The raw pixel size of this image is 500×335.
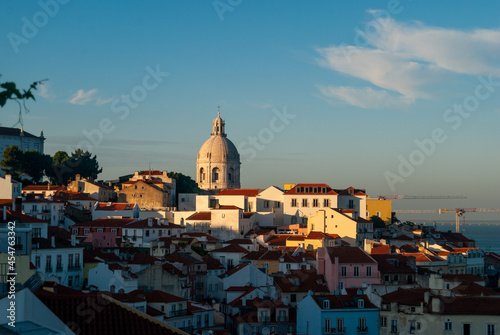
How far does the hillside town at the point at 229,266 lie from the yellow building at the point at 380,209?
0.17 m

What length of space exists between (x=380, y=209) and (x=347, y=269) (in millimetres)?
47695

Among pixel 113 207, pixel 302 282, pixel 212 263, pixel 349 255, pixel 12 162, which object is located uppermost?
pixel 12 162

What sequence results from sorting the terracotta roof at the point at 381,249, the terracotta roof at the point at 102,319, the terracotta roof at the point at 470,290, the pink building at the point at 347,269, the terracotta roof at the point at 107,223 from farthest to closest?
the terracotta roof at the point at 107,223
the terracotta roof at the point at 381,249
the pink building at the point at 347,269
the terracotta roof at the point at 470,290
the terracotta roof at the point at 102,319

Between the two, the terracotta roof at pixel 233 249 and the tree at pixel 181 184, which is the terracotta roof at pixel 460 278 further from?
the tree at pixel 181 184

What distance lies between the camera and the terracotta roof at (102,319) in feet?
41.0

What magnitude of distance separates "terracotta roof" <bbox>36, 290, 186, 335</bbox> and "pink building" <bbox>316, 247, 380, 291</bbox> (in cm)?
4177

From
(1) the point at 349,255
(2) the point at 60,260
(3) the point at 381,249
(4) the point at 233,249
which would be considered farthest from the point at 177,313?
(3) the point at 381,249

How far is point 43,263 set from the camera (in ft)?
148

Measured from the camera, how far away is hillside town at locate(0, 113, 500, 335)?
14750mm

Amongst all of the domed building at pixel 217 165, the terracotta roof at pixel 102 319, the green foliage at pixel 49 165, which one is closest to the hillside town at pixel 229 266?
the terracotta roof at pixel 102 319

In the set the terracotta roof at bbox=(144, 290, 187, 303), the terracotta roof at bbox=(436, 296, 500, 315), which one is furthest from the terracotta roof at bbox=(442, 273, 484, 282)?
the terracotta roof at bbox=(144, 290, 187, 303)

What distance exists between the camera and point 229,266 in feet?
223

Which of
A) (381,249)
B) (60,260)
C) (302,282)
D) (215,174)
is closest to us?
(60,260)

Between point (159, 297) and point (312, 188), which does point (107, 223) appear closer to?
point (312, 188)
